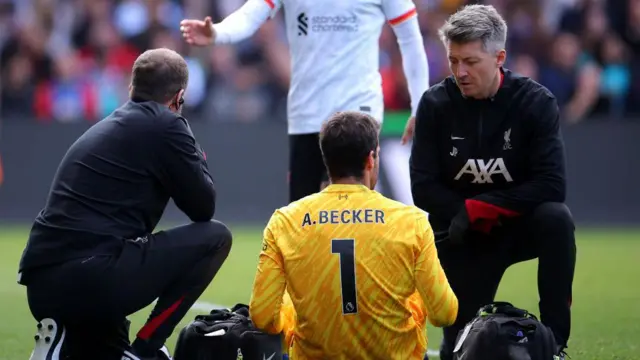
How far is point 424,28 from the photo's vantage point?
15.7 m

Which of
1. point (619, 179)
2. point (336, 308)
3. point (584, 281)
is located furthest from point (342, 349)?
point (619, 179)

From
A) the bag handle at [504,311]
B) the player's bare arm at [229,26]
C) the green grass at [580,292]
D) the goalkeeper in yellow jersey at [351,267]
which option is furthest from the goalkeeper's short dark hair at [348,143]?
the player's bare arm at [229,26]

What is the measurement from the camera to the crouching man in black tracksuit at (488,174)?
583 centimetres

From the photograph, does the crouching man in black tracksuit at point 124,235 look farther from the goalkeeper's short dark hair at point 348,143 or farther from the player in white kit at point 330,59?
the player in white kit at point 330,59

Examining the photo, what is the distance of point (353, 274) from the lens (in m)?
5.01

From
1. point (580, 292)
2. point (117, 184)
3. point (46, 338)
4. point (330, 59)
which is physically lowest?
point (580, 292)

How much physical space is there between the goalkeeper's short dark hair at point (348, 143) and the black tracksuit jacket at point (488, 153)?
3.19 ft

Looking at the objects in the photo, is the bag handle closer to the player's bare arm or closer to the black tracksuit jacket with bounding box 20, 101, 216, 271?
the black tracksuit jacket with bounding box 20, 101, 216, 271

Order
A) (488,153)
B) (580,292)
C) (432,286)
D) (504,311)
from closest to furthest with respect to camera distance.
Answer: (432,286)
(504,311)
(488,153)
(580,292)

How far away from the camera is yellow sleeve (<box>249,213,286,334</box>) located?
5.05 metres

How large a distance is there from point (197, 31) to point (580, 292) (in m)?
3.62

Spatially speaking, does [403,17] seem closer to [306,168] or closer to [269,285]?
[306,168]

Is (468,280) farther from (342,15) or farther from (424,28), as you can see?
(424,28)

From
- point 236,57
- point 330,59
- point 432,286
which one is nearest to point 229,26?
point 330,59
